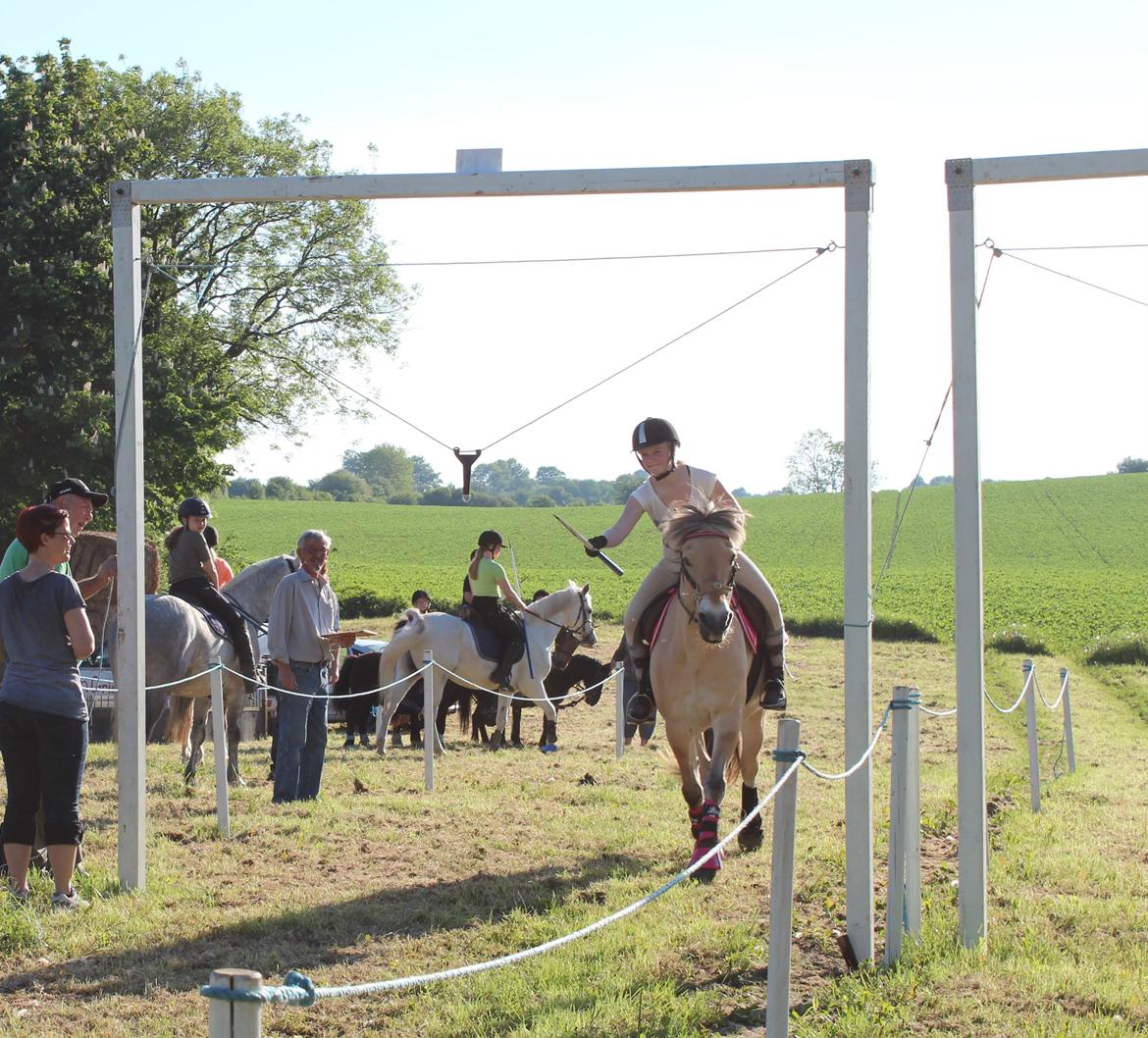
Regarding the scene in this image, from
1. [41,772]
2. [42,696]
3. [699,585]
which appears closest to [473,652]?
[699,585]

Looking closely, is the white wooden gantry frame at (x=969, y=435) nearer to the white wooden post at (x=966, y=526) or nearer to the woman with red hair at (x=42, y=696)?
the white wooden post at (x=966, y=526)

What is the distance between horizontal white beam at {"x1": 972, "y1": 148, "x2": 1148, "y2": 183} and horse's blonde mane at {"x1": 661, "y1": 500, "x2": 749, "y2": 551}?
2.37 metres

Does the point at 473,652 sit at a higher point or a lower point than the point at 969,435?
lower

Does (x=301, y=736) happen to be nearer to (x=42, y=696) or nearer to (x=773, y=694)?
(x=42, y=696)

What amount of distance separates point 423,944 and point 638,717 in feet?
8.69

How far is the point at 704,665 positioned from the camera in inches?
328

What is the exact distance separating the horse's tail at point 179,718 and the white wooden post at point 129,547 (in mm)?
5004

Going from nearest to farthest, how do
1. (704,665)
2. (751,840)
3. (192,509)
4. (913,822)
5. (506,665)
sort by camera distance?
(913,822), (704,665), (751,840), (192,509), (506,665)

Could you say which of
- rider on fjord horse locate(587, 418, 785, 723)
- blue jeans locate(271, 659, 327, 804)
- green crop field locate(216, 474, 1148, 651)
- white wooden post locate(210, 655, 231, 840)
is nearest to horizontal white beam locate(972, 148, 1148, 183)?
rider on fjord horse locate(587, 418, 785, 723)

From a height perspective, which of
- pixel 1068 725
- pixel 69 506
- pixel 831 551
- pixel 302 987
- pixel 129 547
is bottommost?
pixel 1068 725

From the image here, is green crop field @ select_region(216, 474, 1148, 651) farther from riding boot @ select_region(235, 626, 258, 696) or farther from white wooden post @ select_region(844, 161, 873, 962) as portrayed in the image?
white wooden post @ select_region(844, 161, 873, 962)

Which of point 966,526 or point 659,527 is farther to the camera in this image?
point 659,527

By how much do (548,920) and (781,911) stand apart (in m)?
2.42

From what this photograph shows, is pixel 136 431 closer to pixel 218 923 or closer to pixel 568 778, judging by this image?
pixel 218 923
